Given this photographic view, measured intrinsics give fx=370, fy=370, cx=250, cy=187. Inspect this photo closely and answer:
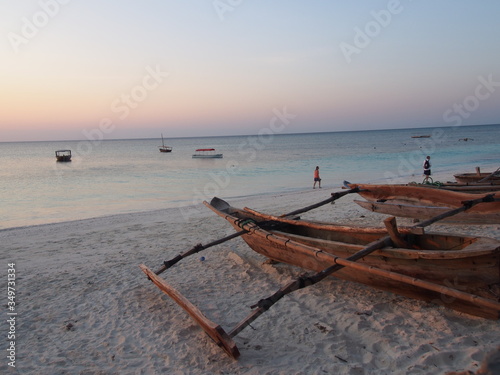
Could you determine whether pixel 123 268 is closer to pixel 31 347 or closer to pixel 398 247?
pixel 31 347

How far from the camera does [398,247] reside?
4.49 meters

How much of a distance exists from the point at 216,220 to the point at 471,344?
300 inches

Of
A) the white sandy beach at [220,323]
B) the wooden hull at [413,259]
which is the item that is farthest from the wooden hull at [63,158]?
the wooden hull at [413,259]

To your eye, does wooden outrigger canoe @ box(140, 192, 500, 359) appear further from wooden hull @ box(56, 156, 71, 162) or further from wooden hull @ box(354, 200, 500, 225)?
wooden hull @ box(56, 156, 71, 162)

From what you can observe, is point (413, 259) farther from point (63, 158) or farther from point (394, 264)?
point (63, 158)

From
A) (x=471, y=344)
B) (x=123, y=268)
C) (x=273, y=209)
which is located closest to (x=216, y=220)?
(x=273, y=209)

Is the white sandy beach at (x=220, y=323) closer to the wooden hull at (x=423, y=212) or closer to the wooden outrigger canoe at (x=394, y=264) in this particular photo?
the wooden outrigger canoe at (x=394, y=264)

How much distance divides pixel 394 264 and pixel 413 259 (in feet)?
0.90

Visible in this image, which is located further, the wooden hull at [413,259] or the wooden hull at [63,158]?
the wooden hull at [63,158]

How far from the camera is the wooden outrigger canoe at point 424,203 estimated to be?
6668 mm

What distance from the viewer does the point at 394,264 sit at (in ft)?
14.0

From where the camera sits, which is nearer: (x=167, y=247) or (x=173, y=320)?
(x=173, y=320)

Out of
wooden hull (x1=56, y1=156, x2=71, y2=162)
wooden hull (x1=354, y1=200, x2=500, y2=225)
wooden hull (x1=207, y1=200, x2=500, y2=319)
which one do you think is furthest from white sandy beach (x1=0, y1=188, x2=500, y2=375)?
wooden hull (x1=56, y1=156, x2=71, y2=162)

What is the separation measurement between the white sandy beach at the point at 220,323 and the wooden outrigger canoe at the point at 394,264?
0.26 meters
